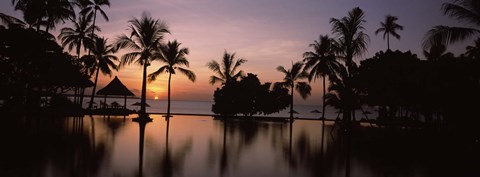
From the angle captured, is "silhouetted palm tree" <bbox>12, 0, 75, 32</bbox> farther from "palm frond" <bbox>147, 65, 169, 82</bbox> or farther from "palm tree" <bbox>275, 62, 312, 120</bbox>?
"palm tree" <bbox>275, 62, 312, 120</bbox>

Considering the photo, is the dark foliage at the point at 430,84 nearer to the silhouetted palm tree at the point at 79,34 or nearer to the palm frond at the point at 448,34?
the palm frond at the point at 448,34

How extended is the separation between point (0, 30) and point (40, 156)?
1487 cm

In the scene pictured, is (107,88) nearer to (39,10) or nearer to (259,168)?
(39,10)

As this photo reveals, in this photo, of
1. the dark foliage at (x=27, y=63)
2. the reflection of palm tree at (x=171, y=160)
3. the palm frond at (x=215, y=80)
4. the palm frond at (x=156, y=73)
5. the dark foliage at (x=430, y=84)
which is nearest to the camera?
the reflection of palm tree at (x=171, y=160)

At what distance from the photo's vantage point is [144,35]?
2405 centimetres

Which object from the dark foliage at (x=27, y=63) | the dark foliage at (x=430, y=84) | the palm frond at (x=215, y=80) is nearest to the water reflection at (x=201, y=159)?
the dark foliage at (x=430, y=84)

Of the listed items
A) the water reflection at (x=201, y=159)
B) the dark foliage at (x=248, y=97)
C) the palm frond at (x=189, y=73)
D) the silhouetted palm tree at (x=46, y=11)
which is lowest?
the water reflection at (x=201, y=159)

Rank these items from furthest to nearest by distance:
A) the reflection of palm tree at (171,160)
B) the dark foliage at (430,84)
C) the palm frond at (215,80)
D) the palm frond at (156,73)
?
the palm frond at (215,80), the palm frond at (156,73), the dark foliage at (430,84), the reflection of palm tree at (171,160)

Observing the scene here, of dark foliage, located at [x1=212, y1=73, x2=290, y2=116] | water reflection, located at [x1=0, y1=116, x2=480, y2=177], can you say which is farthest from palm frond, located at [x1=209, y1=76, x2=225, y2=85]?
water reflection, located at [x1=0, y1=116, x2=480, y2=177]

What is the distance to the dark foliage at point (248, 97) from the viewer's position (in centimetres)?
3394

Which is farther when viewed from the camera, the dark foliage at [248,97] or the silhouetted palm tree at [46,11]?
the dark foliage at [248,97]

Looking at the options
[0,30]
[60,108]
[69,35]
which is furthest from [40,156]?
[69,35]

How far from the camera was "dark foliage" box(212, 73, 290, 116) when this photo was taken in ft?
111

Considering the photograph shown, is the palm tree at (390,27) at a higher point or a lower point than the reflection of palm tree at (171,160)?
higher
